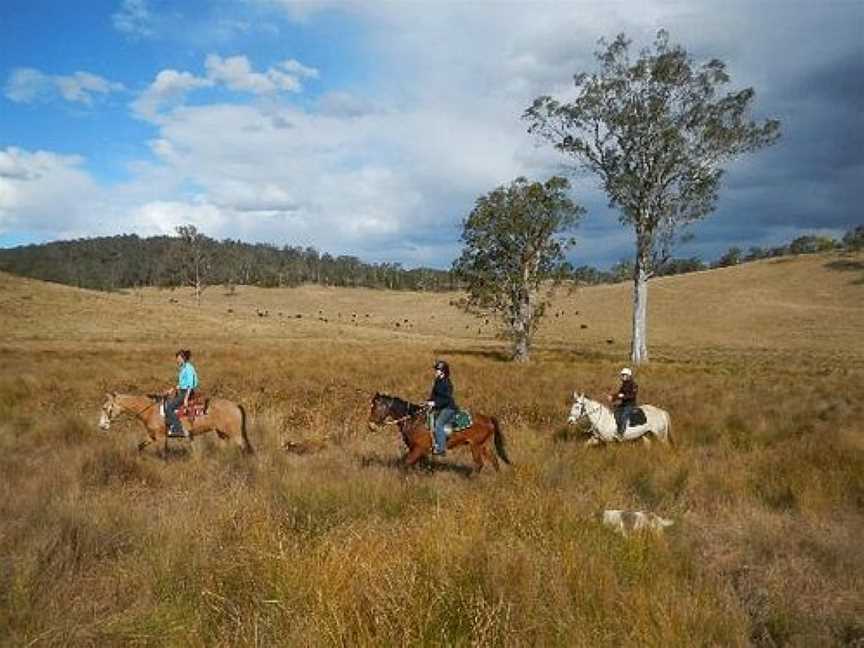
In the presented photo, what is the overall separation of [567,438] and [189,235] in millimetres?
113722

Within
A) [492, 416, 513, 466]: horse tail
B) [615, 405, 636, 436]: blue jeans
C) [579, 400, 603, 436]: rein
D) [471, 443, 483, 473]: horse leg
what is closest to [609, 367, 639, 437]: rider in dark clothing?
[615, 405, 636, 436]: blue jeans

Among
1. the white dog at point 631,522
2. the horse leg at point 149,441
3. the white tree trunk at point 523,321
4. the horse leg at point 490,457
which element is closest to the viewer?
the white dog at point 631,522

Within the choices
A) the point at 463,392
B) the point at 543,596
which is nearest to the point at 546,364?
the point at 463,392

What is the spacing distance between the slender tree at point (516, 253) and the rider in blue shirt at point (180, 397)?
93.4 feet

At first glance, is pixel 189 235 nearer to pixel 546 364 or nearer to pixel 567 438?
pixel 546 364

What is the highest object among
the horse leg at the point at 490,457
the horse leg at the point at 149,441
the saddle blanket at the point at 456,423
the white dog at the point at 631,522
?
the saddle blanket at the point at 456,423

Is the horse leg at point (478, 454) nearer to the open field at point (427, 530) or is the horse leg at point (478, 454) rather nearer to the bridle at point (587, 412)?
the open field at point (427, 530)

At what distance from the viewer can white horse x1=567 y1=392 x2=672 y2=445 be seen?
1530cm

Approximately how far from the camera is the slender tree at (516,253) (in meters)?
42.0

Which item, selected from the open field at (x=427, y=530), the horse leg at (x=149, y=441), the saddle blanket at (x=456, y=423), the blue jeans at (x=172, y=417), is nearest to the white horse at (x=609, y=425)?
the open field at (x=427, y=530)

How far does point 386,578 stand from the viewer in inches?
230

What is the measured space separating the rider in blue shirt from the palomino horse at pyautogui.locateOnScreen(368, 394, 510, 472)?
4.33 meters

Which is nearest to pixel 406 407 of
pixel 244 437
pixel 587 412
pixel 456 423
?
pixel 456 423

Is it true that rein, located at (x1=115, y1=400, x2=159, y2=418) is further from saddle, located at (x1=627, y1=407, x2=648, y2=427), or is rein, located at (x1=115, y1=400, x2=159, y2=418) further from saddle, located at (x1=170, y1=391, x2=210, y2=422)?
saddle, located at (x1=627, y1=407, x2=648, y2=427)
